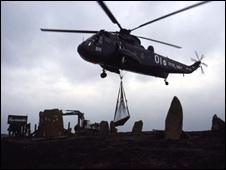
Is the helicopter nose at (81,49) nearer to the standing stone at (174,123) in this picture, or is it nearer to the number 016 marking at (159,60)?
the number 016 marking at (159,60)

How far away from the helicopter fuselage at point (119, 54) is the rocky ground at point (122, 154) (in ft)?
23.8

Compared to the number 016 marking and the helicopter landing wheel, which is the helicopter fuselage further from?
the helicopter landing wheel

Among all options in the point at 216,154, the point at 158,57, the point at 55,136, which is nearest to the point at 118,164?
the point at 216,154

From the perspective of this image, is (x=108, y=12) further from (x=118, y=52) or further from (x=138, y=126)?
(x=138, y=126)

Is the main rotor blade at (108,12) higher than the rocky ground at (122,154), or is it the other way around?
the main rotor blade at (108,12)

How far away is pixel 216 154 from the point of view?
12.2 m

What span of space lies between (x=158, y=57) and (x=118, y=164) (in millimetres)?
16207

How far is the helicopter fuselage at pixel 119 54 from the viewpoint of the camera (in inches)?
848

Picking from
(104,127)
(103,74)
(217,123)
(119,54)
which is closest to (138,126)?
(104,127)

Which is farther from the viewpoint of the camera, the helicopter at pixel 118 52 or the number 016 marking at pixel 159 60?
the number 016 marking at pixel 159 60

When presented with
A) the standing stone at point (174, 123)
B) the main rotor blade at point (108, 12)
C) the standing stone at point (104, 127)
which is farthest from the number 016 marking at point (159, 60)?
the standing stone at point (174, 123)

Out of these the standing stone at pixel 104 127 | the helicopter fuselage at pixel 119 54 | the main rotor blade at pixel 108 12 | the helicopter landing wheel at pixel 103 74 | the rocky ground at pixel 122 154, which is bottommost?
the rocky ground at pixel 122 154

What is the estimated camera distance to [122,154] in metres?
12.5

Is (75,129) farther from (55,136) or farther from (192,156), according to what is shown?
(192,156)
